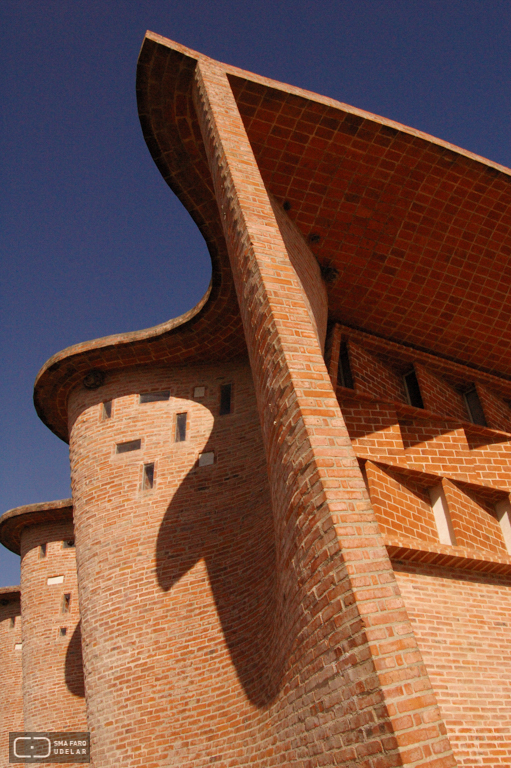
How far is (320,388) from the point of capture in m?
4.03

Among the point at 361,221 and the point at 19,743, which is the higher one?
the point at 361,221

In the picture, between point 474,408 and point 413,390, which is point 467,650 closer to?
point 413,390

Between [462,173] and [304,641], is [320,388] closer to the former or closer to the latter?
[304,641]

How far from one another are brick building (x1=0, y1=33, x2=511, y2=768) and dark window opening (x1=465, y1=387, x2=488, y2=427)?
0.07m

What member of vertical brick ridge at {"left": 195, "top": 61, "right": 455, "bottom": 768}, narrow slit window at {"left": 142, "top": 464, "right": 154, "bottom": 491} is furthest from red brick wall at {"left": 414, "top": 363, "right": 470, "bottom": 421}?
narrow slit window at {"left": 142, "top": 464, "right": 154, "bottom": 491}

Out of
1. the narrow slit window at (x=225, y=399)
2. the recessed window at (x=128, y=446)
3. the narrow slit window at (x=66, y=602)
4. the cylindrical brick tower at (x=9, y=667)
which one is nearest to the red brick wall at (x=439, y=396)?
the narrow slit window at (x=225, y=399)

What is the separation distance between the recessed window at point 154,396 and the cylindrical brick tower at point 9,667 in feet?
39.0

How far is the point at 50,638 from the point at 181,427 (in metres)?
6.69

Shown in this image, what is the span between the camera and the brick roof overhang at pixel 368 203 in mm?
7102

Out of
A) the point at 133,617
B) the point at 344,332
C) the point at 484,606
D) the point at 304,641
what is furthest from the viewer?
the point at 344,332

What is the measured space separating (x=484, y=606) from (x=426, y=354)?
154 inches

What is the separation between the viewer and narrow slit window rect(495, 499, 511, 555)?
6.83 m

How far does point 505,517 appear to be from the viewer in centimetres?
700

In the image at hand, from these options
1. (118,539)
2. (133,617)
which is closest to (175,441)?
(118,539)
